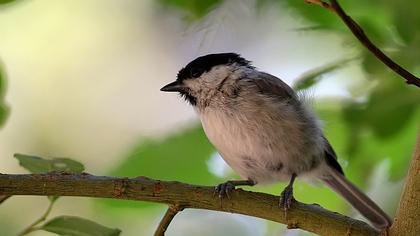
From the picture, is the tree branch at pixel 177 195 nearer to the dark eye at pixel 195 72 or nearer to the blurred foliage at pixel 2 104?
the blurred foliage at pixel 2 104

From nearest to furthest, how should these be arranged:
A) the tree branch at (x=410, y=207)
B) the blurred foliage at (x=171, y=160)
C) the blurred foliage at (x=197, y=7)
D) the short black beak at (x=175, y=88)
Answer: the tree branch at (x=410, y=207) < the blurred foliage at (x=197, y=7) < the blurred foliage at (x=171, y=160) < the short black beak at (x=175, y=88)

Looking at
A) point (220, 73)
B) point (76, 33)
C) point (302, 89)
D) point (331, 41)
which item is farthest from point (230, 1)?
point (76, 33)

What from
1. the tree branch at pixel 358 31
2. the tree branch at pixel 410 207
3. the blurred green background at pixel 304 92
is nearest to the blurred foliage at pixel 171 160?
the blurred green background at pixel 304 92

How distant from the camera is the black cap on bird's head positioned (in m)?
1.93

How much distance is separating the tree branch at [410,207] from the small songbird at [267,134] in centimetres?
52

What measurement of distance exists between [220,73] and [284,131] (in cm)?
32

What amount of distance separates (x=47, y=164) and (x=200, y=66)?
2.90 feet

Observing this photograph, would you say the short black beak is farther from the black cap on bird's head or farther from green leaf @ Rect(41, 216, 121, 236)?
green leaf @ Rect(41, 216, 121, 236)

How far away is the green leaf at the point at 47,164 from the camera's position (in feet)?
3.57

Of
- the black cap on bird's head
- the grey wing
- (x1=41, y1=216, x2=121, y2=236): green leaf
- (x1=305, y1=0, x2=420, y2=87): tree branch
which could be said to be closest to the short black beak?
the black cap on bird's head

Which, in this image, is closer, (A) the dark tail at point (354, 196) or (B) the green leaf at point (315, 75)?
(B) the green leaf at point (315, 75)

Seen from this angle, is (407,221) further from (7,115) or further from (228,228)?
(228,228)

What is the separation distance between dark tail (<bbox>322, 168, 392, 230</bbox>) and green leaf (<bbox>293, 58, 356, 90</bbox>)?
50 centimetres

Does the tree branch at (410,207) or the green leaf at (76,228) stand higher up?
the green leaf at (76,228)
